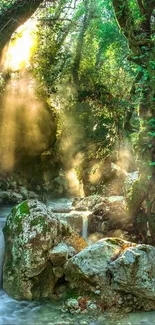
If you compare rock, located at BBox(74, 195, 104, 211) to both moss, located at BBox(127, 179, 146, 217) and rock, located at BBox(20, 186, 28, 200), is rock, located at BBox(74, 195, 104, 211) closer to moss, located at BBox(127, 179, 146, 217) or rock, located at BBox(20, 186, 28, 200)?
rock, located at BBox(20, 186, 28, 200)

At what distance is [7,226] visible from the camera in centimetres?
652

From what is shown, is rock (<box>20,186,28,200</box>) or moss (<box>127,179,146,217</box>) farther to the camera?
rock (<box>20,186,28,200</box>)

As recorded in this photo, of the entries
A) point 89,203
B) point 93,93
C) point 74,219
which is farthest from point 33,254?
point 89,203

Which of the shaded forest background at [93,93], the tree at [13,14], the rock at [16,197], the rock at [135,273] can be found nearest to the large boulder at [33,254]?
the rock at [135,273]

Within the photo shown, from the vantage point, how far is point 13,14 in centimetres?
962

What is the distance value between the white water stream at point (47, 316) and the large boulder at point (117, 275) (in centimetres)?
25

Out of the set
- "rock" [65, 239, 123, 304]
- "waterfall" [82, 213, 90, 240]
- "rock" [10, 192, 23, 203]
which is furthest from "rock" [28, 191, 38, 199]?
"rock" [65, 239, 123, 304]

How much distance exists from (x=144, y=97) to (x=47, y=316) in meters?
5.18

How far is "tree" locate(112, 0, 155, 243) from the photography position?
7180 millimetres

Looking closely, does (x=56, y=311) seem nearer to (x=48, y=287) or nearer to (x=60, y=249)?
(x=48, y=287)

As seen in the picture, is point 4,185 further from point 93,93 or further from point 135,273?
point 135,273

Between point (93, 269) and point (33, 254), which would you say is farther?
point (33, 254)

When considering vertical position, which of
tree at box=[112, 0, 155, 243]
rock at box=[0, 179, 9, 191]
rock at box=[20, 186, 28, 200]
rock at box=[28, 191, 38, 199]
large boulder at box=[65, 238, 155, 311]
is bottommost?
rock at box=[28, 191, 38, 199]

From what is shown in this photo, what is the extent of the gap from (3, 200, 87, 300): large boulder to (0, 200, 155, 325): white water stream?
18 centimetres
